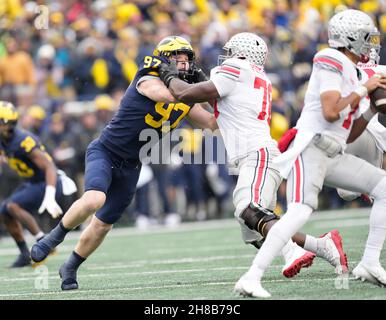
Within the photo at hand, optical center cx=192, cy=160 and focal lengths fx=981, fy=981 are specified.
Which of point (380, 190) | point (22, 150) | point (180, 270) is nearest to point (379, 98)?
point (380, 190)

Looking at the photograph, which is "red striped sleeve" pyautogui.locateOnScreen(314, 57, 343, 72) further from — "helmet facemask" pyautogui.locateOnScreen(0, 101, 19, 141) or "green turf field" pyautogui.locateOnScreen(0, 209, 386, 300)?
"helmet facemask" pyautogui.locateOnScreen(0, 101, 19, 141)

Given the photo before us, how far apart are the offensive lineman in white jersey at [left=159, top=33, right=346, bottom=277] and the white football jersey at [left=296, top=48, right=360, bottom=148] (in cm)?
69

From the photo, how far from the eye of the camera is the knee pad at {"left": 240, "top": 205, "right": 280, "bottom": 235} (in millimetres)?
6059

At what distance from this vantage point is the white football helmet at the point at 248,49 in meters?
6.38

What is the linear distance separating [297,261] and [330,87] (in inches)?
47.7

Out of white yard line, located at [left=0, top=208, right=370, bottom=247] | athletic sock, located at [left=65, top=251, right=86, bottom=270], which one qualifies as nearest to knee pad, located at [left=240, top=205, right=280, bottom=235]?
athletic sock, located at [left=65, top=251, right=86, bottom=270]

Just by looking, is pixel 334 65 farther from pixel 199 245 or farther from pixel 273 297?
pixel 199 245

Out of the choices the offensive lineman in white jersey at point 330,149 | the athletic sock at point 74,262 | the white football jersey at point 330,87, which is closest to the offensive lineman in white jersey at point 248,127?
the offensive lineman in white jersey at point 330,149

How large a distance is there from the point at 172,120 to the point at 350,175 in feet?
5.54

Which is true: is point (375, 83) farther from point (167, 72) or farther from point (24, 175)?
point (24, 175)

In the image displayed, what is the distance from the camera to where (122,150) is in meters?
6.84

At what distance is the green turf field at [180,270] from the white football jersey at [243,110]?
0.90 metres

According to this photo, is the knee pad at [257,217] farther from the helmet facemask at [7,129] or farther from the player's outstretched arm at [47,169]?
the helmet facemask at [7,129]
